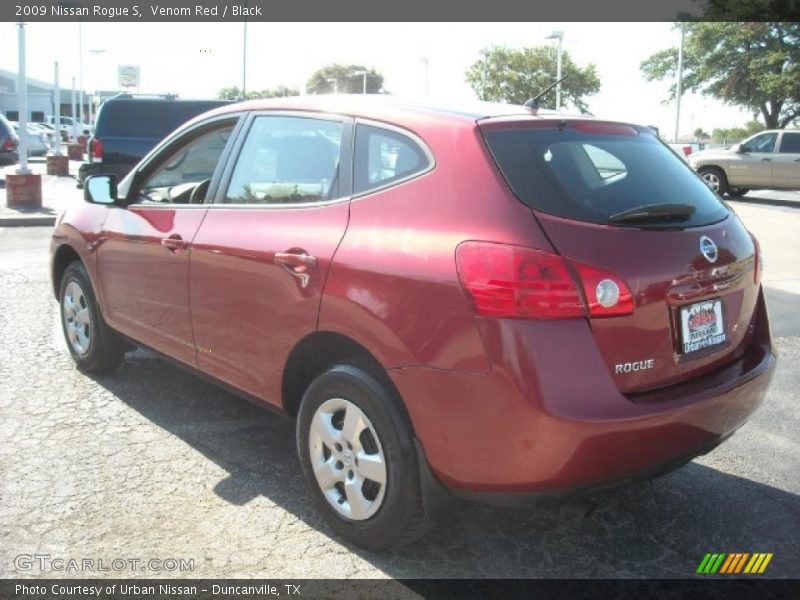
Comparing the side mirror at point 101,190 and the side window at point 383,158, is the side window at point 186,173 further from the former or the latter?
the side window at point 383,158

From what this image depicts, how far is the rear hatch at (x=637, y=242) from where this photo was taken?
2.55 meters

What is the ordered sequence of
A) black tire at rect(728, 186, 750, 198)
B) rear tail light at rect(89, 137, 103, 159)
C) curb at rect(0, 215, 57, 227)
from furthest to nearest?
black tire at rect(728, 186, 750, 198) → curb at rect(0, 215, 57, 227) → rear tail light at rect(89, 137, 103, 159)

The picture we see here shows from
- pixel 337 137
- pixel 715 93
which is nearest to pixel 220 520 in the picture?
pixel 337 137

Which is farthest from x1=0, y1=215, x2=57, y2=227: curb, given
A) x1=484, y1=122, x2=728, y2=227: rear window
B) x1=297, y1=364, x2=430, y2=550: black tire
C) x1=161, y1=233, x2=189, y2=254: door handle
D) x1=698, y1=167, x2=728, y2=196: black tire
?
x1=698, y1=167, x2=728, y2=196: black tire

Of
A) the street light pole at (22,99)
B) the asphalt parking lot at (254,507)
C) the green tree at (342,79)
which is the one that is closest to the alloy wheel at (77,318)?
the asphalt parking lot at (254,507)

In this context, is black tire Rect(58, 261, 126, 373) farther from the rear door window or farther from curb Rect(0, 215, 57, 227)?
curb Rect(0, 215, 57, 227)

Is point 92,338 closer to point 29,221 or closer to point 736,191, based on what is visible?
point 29,221

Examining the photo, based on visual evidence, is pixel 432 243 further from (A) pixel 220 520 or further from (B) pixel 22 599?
(B) pixel 22 599

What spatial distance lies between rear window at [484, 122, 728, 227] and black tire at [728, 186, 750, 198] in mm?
18439

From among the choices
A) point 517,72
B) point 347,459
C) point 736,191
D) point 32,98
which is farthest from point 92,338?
point 32,98

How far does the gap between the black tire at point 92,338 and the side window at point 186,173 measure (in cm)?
83

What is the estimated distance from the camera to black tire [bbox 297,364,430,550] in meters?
2.74

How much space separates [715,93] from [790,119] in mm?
4747

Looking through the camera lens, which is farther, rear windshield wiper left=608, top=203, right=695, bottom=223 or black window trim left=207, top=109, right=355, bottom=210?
black window trim left=207, top=109, right=355, bottom=210
